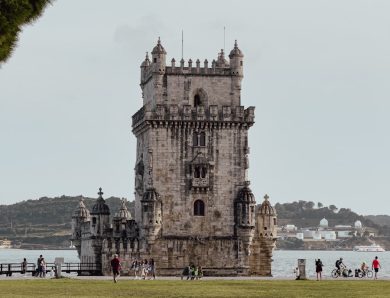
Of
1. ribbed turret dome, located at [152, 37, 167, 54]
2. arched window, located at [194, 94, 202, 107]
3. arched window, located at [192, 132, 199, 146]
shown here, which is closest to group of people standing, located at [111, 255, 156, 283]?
arched window, located at [192, 132, 199, 146]

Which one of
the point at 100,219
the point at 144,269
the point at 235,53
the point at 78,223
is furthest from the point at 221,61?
the point at 78,223

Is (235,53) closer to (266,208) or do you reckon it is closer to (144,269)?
(266,208)

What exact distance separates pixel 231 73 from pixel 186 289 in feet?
113

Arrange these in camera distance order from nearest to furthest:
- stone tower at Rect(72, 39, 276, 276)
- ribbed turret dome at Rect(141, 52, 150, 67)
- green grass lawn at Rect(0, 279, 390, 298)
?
green grass lawn at Rect(0, 279, 390, 298), stone tower at Rect(72, 39, 276, 276), ribbed turret dome at Rect(141, 52, 150, 67)

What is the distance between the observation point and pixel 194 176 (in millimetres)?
81750

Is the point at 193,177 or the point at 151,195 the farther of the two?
the point at 193,177

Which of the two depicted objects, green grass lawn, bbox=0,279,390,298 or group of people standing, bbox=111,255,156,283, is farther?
group of people standing, bbox=111,255,156,283

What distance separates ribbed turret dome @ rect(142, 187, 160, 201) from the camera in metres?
80.6

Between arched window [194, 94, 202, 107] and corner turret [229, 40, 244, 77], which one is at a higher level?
corner turret [229, 40, 244, 77]

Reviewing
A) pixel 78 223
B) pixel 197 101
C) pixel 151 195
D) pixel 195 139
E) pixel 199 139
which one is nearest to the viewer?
pixel 151 195

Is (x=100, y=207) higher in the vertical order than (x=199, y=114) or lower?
lower

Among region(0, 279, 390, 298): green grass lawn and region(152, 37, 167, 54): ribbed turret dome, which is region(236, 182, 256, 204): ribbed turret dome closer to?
region(152, 37, 167, 54): ribbed turret dome

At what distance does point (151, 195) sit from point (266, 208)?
1130cm

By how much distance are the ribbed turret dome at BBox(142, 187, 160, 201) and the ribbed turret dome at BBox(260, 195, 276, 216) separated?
1034 centimetres
